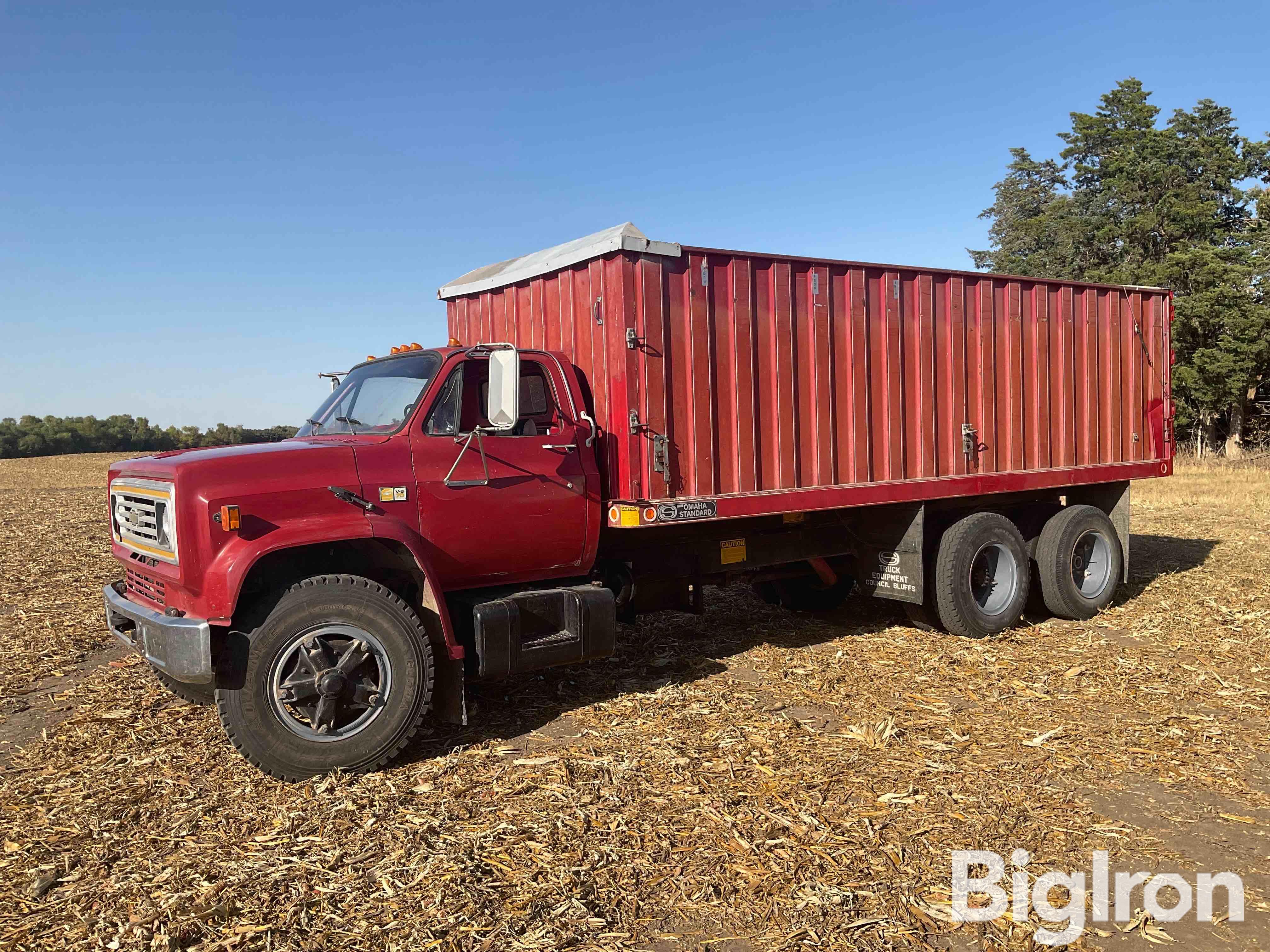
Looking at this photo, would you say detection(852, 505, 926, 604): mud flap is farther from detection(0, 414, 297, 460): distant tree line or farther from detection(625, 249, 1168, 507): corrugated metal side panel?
detection(0, 414, 297, 460): distant tree line

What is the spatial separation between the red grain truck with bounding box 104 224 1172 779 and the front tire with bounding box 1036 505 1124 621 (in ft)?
0.10

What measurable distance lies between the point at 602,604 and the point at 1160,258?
34.0m

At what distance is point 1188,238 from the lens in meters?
31.4

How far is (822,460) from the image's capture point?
6688 mm

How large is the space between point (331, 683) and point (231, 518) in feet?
3.24

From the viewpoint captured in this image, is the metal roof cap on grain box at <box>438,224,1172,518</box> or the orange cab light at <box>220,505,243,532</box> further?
the metal roof cap on grain box at <box>438,224,1172,518</box>

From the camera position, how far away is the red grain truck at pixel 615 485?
4.62 metres

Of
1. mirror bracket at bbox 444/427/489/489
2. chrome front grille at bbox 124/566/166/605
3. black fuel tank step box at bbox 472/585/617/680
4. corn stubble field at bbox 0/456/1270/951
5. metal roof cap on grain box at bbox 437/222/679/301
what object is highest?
metal roof cap on grain box at bbox 437/222/679/301

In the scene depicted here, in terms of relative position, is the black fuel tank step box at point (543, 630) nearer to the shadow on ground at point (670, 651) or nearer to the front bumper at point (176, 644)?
the shadow on ground at point (670, 651)

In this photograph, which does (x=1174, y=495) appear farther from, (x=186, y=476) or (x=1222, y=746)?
(x=186, y=476)

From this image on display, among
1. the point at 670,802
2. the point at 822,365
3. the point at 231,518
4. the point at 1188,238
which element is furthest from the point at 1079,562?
the point at 1188,238

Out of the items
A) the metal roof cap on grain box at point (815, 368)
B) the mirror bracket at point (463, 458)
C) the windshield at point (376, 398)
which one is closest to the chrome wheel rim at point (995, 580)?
the metal roof cap on grain box at point (815, 368)

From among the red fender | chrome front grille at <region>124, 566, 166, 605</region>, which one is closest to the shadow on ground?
the red fender

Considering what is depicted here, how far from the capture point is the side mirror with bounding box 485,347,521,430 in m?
4.95
